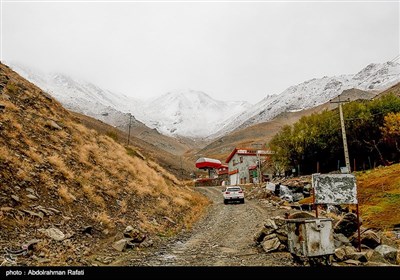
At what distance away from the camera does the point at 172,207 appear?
83.9 ft

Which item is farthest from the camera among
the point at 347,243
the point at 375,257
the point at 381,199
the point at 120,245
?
the point at 381,199

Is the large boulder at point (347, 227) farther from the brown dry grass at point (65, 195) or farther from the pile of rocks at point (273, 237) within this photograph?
the brown dry grass at point (65, 195)

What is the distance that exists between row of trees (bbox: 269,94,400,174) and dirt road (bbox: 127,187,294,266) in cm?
3270

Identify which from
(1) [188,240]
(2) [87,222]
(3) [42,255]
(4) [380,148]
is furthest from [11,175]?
(4) [380,148]

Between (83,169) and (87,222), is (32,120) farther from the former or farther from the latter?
(87,222)

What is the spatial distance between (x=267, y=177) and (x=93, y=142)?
163 ft

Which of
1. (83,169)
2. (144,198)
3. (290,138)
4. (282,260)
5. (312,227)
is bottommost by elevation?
(282,260)

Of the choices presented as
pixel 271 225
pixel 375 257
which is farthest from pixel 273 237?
pixel 375 257

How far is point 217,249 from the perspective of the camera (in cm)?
1509

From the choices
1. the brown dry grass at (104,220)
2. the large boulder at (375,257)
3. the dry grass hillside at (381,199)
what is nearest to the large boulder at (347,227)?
the large boulder at (375,257)

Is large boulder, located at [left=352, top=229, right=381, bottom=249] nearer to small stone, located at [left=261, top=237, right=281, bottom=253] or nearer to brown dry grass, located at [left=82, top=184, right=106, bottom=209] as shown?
small stone, located at [left=261, top=237, right=281, bottom=253]

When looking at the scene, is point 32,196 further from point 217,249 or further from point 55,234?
point 217,249

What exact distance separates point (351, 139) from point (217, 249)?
4418cm

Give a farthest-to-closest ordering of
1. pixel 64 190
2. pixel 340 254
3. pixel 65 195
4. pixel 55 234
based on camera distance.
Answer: pixel 64 190 → pixel 65 195 → pixel 55 234 → pixel 340 254
